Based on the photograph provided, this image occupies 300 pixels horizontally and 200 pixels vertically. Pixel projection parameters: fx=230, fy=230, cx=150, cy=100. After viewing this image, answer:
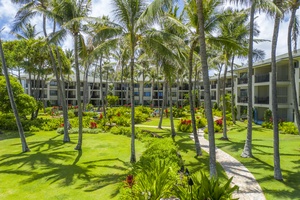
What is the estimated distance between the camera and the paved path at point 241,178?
8.66 metres

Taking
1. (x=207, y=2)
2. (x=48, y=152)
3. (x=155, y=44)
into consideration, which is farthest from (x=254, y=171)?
(x=48, y=152)

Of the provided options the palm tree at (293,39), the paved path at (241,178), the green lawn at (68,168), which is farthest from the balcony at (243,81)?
the paved path at (241,178)

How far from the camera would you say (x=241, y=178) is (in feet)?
34.3

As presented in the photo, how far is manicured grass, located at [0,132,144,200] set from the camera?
9070 millimetres

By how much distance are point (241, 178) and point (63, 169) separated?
8.68m

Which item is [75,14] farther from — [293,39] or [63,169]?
[293,39]

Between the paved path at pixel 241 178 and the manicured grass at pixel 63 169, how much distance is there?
489 centimetres

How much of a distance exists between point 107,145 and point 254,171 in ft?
33.0

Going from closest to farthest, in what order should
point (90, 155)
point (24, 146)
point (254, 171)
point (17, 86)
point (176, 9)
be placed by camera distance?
point (254, 171) < point (90, 155) < point (24, 146) < point (176, 9) < point (17, 86)

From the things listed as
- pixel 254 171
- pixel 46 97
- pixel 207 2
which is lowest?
pixel 254 171

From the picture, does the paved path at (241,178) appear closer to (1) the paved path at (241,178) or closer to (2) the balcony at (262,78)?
(1) the paved path at (241,178)

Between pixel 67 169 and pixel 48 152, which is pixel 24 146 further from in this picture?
Result: pixel 67 169

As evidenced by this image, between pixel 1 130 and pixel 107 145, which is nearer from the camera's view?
pixel 107 145

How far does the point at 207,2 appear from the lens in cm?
1255
